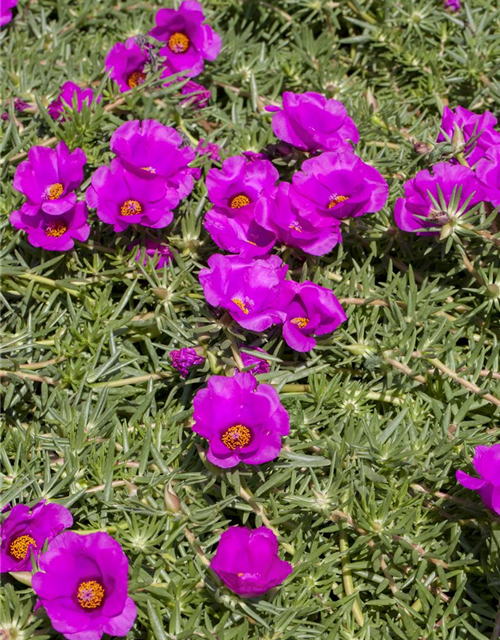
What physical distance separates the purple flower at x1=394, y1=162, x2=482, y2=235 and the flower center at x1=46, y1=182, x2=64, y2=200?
46.1 inches

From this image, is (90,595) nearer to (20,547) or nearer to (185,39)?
(20,547)

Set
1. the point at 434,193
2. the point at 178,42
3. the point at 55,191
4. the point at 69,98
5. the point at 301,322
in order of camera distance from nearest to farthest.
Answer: the point at 301,322, the point at 434,193, the point at 55,191, the point at 69,98, the point at 178,42

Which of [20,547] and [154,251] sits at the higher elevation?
[154,251]

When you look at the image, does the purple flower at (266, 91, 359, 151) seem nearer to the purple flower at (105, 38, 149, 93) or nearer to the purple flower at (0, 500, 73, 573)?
the purple flower at (105, 38, 149, 93)

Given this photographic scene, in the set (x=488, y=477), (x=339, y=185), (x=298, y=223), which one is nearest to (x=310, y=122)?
(x=339, y=185)

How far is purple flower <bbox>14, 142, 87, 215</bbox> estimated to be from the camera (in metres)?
2.54

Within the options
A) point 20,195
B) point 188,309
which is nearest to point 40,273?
point 20,195

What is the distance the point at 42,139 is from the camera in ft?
9.48

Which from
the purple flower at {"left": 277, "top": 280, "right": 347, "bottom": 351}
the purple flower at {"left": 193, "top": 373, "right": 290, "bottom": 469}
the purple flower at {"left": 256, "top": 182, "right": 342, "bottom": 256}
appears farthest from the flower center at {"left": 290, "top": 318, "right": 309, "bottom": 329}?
the purple flower at {"left": 193, "top": 373, "right": 290, "bottom": 469}

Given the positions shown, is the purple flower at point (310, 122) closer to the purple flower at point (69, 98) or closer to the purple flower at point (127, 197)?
the purple flower at point (127, 197)

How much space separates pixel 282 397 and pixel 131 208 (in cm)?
84

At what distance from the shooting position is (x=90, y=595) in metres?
1.90

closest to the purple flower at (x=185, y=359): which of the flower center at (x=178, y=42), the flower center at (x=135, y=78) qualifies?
the flower center at (x=135, y=78)

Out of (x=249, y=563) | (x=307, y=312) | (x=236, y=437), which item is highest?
(x=307, y=312)
